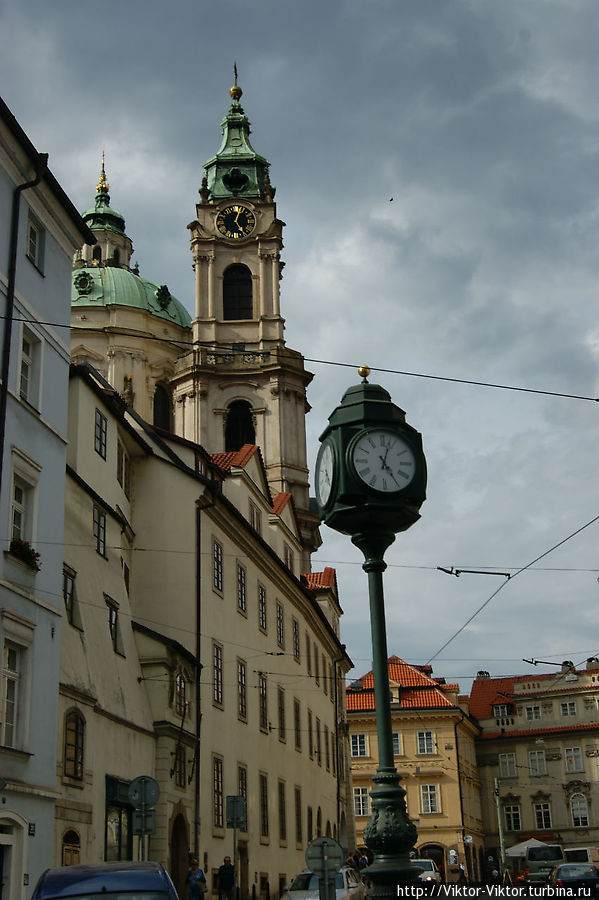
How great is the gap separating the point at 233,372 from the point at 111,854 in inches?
1823

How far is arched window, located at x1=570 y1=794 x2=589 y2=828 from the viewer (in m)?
81.2

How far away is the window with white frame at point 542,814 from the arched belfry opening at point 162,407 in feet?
126

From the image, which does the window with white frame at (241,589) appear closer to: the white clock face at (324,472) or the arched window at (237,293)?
the white clock face at (324,472)

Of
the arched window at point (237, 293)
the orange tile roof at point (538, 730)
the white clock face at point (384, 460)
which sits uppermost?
the arched window at point (237, 293)

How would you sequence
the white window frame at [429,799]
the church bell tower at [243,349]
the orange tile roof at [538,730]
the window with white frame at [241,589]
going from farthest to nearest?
the orange tile roof at [538,730] < the white window frame at [429,799] < the church bell tower at [243,349] < the window with white frame at [241,589]

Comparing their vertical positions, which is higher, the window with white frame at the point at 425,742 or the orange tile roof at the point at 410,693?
the orange tile roof at the point at 410,693

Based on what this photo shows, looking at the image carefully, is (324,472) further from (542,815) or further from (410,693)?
(542,815)

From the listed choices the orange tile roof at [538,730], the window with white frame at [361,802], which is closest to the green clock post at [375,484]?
the window with white frame at [361,802]

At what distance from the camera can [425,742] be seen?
74750 mm

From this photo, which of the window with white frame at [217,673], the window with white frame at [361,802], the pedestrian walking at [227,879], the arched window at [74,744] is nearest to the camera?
the arched window at [74,744]

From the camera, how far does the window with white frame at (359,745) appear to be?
75875mm

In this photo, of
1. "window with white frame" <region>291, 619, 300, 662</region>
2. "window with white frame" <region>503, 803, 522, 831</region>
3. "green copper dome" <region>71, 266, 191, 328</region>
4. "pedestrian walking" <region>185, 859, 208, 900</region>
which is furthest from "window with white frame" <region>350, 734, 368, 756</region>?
"pedestrian walking" <region>185, 859, 208, 900</region>

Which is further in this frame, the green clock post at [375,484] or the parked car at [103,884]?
the parked car at [103,884]

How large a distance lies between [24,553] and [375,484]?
13275 millimetres
